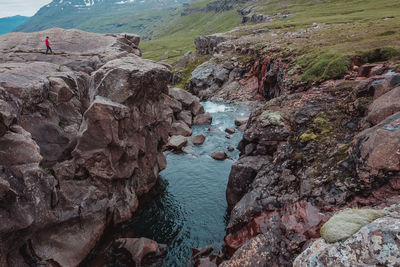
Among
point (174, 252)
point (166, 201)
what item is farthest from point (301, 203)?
point (166, 201)

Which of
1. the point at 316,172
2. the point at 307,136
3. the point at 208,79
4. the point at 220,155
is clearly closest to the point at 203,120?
the point at 220,155

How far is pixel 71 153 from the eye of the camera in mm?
21281

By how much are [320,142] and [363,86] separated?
615 centimetres

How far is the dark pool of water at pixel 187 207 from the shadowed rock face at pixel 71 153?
8.19 feet

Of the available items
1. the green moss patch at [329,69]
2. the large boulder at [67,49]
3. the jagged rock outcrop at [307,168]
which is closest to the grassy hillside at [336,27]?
the green moss patch at [329,69]

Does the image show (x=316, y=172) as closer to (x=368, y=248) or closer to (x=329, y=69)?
(x=368, y=248)

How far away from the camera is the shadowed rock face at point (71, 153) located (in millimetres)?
15297

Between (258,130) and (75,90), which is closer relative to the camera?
(258,130)

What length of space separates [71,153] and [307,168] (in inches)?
757

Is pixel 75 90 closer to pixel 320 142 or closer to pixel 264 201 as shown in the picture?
pixel 264 201

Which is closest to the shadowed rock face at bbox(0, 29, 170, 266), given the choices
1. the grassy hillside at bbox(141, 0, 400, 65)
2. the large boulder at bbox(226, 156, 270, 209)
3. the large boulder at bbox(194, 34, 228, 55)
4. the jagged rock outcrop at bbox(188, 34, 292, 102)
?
the large boulder at bbox(226, 156, 270, 209)

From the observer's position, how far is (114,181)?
24.4 metres

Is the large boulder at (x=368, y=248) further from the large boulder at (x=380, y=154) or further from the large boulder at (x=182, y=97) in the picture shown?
the large boulder at (x=182, y=97)

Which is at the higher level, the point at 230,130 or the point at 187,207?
the point at 230,130
